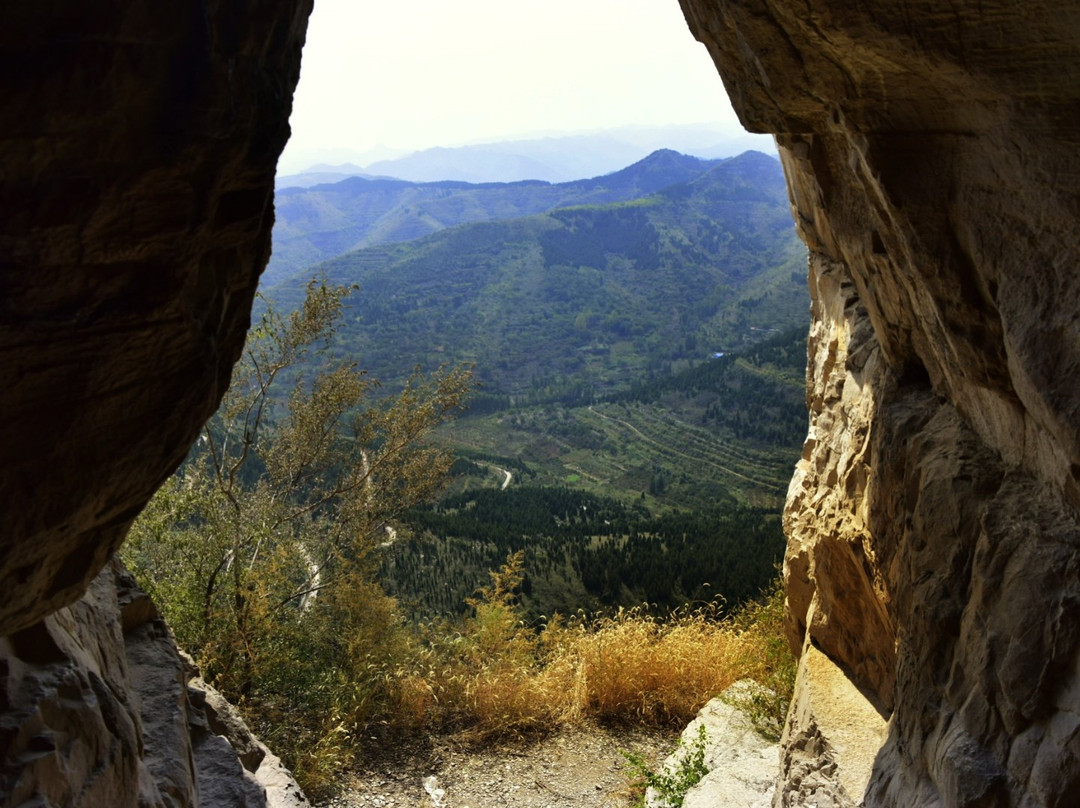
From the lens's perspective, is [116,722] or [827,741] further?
[827,741]

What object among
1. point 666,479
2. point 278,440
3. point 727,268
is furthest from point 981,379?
point 727,268

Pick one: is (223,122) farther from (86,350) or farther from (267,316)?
(267,316)

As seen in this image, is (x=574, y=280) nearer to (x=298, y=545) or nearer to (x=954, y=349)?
(x=298, y=545)

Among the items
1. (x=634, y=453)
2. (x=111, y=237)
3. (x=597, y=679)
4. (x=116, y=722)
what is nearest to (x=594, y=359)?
(x=634, y=453)

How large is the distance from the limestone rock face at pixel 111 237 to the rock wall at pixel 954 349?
2410 mm

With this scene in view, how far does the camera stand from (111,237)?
258cm

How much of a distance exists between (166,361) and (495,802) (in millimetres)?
6066

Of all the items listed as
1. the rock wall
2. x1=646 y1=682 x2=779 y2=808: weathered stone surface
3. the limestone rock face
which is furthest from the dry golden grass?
the limestone rock face

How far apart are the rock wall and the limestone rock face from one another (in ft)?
7.91

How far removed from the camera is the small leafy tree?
8102 millimetres

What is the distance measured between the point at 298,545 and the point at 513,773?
4.21m

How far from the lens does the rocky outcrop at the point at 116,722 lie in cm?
288

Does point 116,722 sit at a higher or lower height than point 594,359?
higher

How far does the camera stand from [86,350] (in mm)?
2621
